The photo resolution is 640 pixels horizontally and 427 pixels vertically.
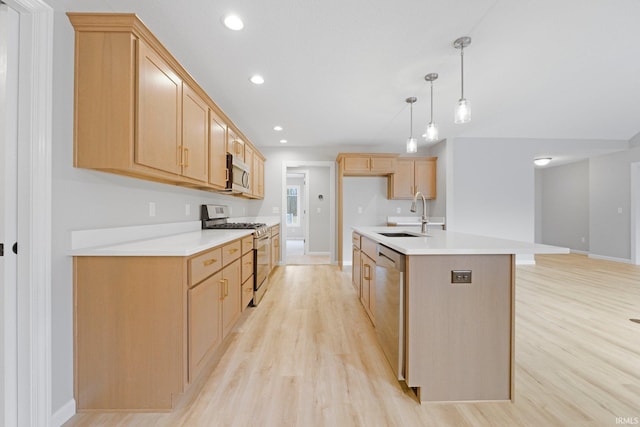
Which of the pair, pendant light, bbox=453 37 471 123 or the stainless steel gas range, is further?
the stainless steel gas range

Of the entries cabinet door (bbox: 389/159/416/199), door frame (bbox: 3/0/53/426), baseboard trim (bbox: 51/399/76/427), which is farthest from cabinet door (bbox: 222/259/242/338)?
cabinet door (bbox: 389/159/416/199)

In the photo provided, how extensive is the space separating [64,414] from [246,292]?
1421 millimetres

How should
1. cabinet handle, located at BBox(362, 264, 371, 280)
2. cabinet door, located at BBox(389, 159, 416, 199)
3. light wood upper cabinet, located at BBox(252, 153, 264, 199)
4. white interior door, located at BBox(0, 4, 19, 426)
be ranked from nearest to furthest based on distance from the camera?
1. white interior door, located at BBox(0, 4, 19, 426)
2. cabinet handle, located at BBox(362, 264, 371, 280)
3. light wood upper cabinet, located at BBox(252, 153, 264, 199)
4. cabinet door, located at BBox(389, 159, 416, 199)

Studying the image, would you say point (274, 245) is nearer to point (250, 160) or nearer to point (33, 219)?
point (250, 160)

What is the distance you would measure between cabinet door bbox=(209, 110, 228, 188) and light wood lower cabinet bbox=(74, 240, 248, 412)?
1256mm

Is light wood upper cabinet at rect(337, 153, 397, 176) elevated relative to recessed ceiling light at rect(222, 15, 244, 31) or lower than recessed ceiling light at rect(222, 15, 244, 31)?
lower

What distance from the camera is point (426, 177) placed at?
207 inches

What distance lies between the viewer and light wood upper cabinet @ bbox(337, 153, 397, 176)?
4.90m

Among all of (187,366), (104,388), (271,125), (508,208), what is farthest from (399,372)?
(508,208)

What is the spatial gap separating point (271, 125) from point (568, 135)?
5.74m

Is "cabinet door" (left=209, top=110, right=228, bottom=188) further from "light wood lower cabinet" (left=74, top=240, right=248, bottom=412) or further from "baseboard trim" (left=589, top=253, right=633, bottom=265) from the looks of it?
"baseboard trim" (left=589, top=253, right=633, bottom=265)

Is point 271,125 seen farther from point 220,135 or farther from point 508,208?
point 508,208

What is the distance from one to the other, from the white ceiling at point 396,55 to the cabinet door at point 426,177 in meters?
1.19

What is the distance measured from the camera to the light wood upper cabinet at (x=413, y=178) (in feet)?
17.0
